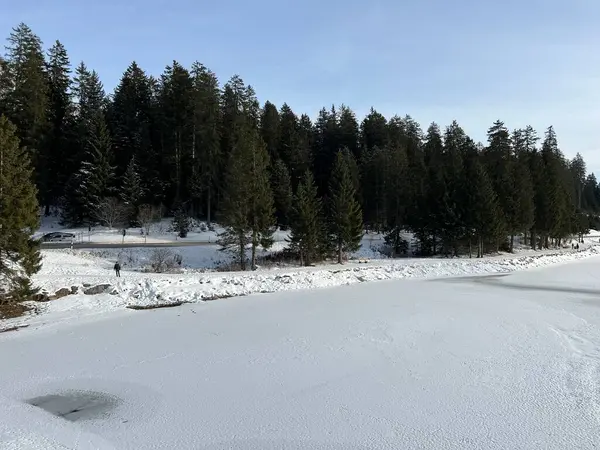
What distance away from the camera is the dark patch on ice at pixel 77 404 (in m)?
7.91

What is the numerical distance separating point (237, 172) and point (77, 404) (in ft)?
98.3

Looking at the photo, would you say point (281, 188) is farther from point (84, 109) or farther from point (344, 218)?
point (84, 109)

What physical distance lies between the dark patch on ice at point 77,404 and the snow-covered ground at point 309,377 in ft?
0.14

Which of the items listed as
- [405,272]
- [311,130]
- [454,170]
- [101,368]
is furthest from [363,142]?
[101,368]

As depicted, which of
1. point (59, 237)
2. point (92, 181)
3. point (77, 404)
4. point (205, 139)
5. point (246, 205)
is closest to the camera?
point (77, 404)

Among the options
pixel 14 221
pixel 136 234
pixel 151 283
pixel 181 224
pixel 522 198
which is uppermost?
pixel 522 198

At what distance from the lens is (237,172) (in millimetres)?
37438

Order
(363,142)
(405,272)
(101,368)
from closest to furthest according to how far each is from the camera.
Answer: (101,368) < (405,272) < (363,142)

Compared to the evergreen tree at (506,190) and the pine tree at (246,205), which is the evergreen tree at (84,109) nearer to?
the pine tree at (246,205)

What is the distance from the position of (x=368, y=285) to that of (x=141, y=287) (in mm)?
12459

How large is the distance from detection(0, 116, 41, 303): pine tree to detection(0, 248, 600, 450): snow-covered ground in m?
1.83

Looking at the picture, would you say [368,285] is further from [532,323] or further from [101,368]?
[101,368]

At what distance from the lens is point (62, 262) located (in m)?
30.2

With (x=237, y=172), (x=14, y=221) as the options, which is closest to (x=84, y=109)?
(x=237, y=172)
